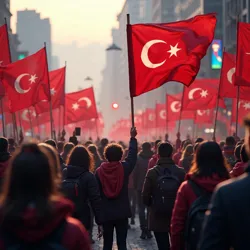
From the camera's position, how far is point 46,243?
415 centimetres

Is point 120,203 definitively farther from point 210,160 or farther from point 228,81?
point 228,81

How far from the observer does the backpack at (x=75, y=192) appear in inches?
354

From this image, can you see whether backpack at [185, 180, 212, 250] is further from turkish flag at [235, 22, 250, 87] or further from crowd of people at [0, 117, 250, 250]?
turkish flag at [235, 22, 250, 87]

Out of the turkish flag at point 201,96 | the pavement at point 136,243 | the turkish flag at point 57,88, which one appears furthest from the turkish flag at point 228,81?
the pavement at point 136,243

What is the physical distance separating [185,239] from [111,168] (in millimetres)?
3652

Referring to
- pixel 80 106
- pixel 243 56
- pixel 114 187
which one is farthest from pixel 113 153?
pixel 80 106

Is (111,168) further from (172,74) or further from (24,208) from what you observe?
(24,208)

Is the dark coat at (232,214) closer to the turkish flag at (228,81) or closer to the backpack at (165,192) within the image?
the backpack at (165,192)

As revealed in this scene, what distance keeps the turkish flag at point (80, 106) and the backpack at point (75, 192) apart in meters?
21.5

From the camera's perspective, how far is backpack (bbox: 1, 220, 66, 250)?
414cm

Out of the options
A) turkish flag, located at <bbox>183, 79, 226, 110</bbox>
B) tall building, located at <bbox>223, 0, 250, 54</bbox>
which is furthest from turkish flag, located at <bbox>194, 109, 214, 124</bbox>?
tall building, located at <bbox>223, 0, 250, 54</bbox>

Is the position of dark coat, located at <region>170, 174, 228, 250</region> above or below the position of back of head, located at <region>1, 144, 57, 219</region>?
below

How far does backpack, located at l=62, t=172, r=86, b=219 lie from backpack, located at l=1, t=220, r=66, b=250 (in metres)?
4.78

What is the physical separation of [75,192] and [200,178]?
3038mm
